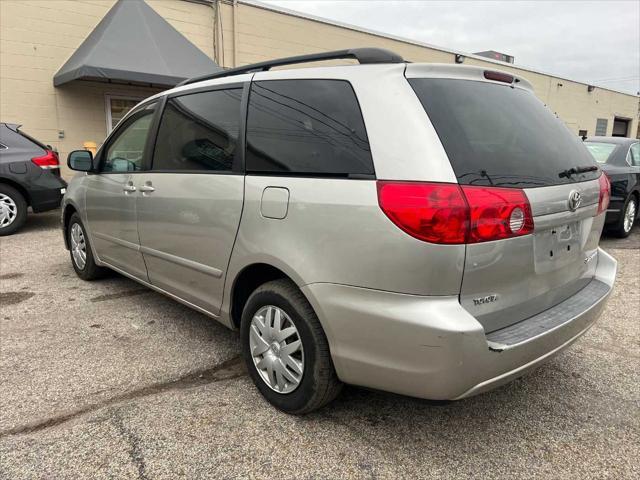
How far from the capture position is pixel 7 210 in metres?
7.02

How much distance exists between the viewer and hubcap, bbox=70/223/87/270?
4.68m

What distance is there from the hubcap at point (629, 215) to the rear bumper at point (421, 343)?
570cm

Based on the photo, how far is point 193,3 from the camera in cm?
1103

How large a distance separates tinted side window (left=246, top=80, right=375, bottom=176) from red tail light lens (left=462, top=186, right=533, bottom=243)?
1.49ft

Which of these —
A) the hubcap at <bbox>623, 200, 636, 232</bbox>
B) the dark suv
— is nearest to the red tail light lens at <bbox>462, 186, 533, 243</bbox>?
the hubcap at <bbox>623, 200, 636, 232</bbox>

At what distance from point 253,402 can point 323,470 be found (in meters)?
0.67

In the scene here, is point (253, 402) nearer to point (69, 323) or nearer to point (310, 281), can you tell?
point (310, 281)

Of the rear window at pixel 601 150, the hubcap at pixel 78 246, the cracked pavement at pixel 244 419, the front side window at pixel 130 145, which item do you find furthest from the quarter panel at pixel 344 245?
the rear window at pixel 601 150

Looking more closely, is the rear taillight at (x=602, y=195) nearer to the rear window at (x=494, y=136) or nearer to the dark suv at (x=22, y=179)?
the rear window at (x=494, y=136)

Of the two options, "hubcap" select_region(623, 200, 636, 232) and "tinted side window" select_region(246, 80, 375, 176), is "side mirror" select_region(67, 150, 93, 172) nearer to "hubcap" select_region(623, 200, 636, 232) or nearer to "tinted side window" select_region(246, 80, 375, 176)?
"tinted side window" select_region(246, 80, 375, 176)

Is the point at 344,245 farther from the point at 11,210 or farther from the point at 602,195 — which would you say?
the point at 11,210

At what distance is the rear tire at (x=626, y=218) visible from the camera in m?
6.82

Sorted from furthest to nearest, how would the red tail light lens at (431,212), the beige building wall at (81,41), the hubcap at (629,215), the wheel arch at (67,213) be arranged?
1. the beige building wall at (81,41)
2. the hubcap at (629,215)
3. the wheel arch at (67,213)
4. the red tail light lens at (431,212)

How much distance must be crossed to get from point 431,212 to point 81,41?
33.9 feet
